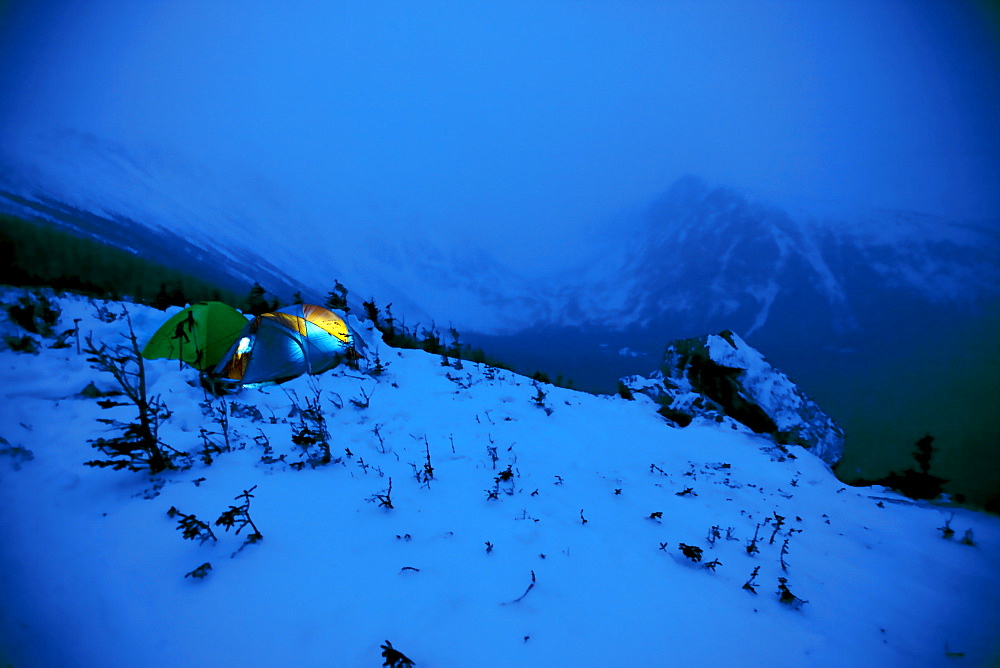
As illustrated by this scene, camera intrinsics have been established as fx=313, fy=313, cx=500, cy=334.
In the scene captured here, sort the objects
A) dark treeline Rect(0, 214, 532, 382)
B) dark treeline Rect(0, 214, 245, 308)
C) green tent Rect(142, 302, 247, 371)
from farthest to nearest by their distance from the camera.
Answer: dark treeline Rect(0, 214, 532, 382) → dark treeline Rect(0, 214, 245, 308) → green tent Rect(142, 302, 247, 371)

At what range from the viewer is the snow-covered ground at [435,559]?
138 centimetres

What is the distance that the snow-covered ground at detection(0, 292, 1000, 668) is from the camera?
1376mm

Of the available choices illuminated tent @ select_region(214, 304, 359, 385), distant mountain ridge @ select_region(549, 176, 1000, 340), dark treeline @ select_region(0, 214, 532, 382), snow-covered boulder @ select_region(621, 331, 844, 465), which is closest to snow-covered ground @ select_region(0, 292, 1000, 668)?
illuminated tent @ select_region(214, 304, 359, 385)

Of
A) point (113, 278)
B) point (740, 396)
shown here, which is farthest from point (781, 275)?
point (113, 278)

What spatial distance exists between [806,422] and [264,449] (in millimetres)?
9085

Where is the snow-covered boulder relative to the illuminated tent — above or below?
above

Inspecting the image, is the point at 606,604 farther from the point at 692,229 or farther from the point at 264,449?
the point at 692,229

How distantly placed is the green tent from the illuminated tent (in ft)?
2.71

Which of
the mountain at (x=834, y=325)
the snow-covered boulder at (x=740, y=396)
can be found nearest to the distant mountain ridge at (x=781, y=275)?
the mountain at (x=834, y=325)

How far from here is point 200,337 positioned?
5.58m

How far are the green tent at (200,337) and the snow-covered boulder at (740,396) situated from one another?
28.0ft

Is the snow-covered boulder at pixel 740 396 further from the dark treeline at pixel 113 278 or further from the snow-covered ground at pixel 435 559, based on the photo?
the dark treeline at pixel 113 278

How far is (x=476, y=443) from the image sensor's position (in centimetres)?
356

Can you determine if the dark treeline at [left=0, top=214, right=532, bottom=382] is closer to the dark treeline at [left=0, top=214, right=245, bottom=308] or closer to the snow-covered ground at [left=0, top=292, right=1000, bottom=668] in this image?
the dark treeline at [left=0, top=214, right=245, bottom=308]
